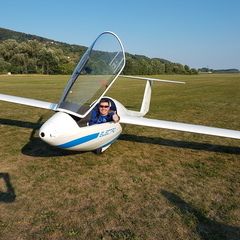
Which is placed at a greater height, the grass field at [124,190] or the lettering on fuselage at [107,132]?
the lettering on fuselage at [107,132]

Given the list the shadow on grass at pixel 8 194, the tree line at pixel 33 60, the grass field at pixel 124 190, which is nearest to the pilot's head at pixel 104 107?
the grass field at pixel 124 190

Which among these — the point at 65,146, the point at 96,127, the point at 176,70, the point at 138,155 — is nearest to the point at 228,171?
the point at 138,155

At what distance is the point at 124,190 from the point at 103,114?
2.33 m

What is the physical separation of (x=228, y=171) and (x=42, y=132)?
456cm

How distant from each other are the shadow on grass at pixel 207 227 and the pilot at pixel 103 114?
2.92 meters

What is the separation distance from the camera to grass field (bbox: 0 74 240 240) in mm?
4953

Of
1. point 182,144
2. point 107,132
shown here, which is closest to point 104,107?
point 107,132

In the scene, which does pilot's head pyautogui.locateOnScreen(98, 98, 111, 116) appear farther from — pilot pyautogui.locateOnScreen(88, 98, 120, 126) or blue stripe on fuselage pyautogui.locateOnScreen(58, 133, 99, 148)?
blue stripe on fuselage pyautogui.locateOnScreen(58, 133, 99, 148)

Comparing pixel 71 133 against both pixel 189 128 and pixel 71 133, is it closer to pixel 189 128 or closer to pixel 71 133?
pixel 71 133

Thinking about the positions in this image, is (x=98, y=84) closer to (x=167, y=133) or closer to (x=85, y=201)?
(x=85, y=201)

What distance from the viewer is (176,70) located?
5177 inches

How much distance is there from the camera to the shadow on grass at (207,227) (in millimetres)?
4781

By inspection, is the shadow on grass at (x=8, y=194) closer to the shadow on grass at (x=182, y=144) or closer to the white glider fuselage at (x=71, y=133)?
the white glider fuselage at (x=71, y=133)

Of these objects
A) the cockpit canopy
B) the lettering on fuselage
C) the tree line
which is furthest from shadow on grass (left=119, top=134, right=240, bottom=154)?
the tree line
